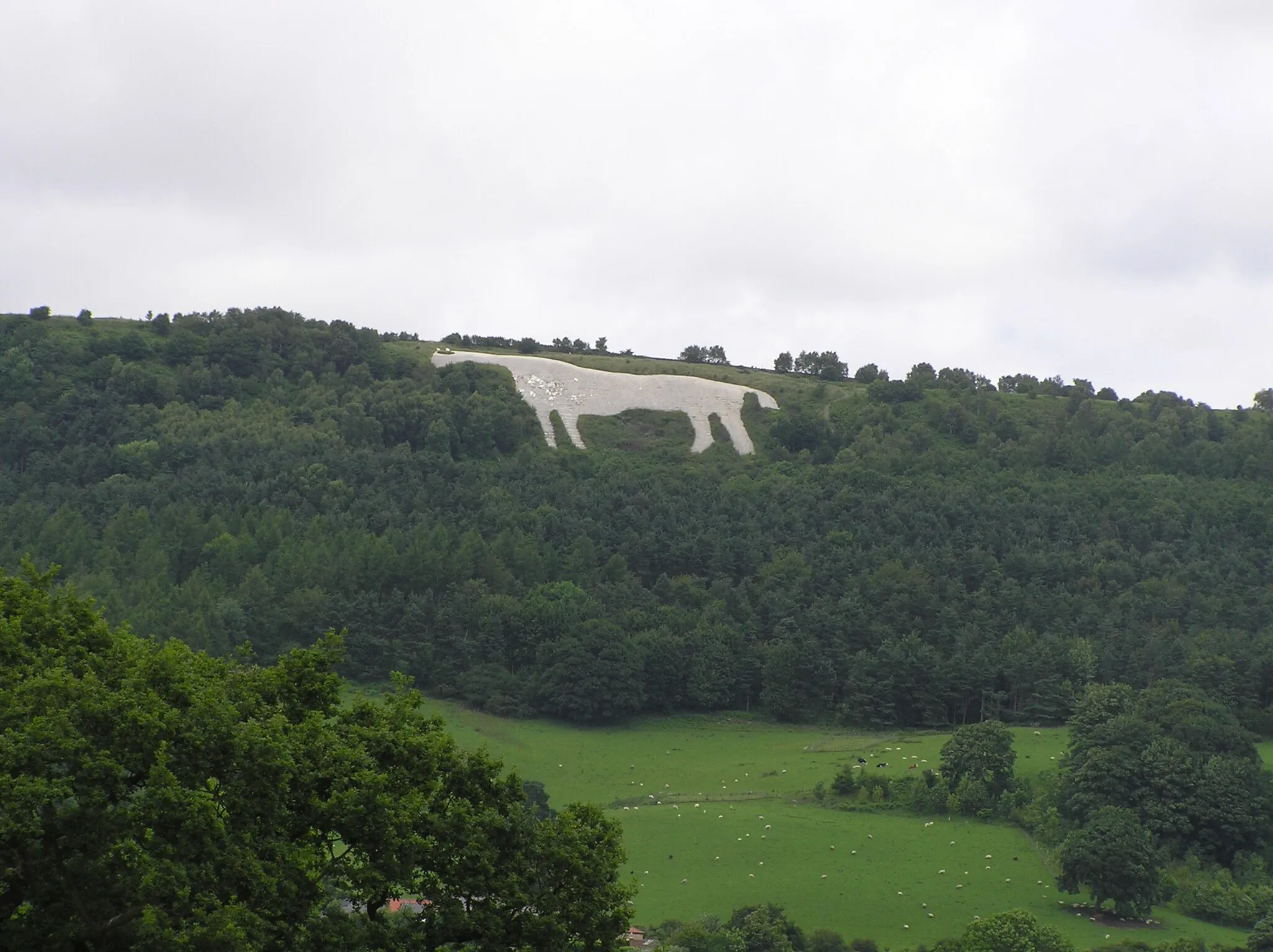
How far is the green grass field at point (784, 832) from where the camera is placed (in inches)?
1832

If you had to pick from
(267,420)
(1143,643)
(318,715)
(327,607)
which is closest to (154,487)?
(267,420)

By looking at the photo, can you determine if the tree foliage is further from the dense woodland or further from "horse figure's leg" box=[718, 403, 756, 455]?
"horse figure's leg" box=[718, 403, 756, 455]

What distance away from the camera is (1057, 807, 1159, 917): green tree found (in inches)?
1858

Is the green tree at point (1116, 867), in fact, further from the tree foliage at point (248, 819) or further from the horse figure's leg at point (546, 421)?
the horse figure's leg at point (546, 421)

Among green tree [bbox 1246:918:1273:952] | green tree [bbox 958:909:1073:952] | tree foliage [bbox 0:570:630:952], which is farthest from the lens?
green tree [bbox 1246:918:1273:952]

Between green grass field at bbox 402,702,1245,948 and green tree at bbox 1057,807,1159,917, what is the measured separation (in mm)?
1151

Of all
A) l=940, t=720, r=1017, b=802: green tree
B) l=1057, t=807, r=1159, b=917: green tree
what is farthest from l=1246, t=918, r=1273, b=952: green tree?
l=940, t=720, r=1017, b=802: green tree

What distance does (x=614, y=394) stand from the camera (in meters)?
133

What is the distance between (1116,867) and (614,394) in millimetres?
90483

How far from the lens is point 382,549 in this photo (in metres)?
87.9

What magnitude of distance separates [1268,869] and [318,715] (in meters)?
45.6

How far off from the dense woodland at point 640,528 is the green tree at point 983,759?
15.6 meters

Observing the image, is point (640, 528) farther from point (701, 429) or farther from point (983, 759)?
point (983, 759)

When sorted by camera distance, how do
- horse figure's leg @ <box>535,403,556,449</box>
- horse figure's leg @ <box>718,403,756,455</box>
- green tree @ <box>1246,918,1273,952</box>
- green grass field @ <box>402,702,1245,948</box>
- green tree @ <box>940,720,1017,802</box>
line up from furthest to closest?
1. horse figure's leg @ <box>718,403,756,455</box>
2. horse figure's leg @ <box>535,403,556,449</box>
3. green tree @ <box>940,720,1017,802</box>
4. green grass field @ <box>402,702,1245,948</box>
5. green tree @ <box>1246,918,1273,952</box>
